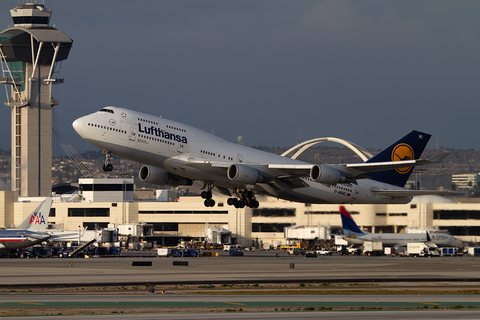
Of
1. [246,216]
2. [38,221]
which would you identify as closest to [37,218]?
[38,221]

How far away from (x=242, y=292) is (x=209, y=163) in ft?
50.2

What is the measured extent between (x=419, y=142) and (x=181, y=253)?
119 feet

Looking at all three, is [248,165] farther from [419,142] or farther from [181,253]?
[181,253]

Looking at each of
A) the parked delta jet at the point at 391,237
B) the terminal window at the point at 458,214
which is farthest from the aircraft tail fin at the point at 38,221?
the terminal window at the point at 458,214

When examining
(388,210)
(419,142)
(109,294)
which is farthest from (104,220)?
(109,294)

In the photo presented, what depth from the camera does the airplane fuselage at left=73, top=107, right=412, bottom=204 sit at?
52750mm

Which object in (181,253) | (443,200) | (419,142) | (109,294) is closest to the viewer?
(109,294)

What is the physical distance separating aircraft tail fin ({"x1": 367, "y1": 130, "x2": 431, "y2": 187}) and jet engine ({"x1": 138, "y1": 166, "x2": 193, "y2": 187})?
20.5 meters

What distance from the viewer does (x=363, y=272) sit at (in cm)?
5947

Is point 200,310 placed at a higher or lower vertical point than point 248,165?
lower

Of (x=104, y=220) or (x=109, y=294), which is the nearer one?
(x=109, y=294)

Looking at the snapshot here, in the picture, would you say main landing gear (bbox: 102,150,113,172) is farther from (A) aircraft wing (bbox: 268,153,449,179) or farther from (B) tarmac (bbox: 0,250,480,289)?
(A) aircraft wing (bbox: 268,153,449,179)

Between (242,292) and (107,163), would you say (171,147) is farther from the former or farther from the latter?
(242,292)

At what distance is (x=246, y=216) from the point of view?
127m
